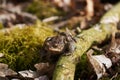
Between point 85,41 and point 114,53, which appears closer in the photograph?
point 114,53

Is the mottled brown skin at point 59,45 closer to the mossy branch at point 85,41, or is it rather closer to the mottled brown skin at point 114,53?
the mossy branch at point 85,41

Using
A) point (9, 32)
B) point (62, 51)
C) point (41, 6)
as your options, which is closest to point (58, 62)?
point (62, 51)

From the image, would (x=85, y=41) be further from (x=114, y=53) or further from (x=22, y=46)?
(x=22, y=46)

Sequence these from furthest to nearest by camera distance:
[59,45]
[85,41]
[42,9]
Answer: [42,9] < [85,41] < [59,45]

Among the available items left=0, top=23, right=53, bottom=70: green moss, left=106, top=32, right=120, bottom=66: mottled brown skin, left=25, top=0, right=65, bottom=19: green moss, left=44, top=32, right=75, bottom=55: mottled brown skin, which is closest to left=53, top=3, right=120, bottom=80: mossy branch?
left=44, top=32, right=75, bottom=55: mottled brown skin

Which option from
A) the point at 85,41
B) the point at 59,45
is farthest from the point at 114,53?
the point at 59,45
